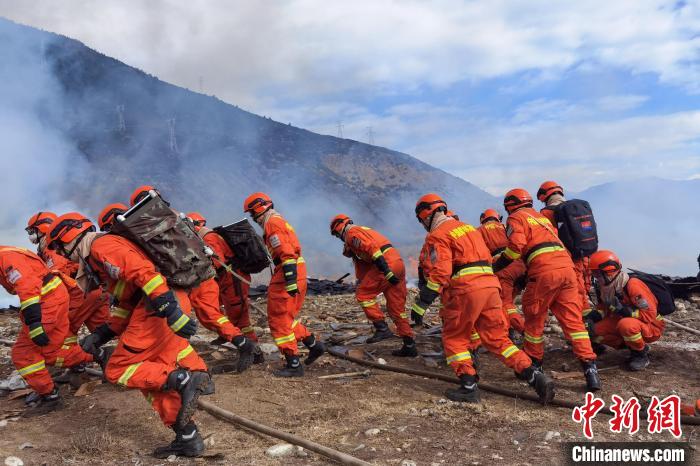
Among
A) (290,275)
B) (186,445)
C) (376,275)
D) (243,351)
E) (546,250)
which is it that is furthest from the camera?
(376,275)

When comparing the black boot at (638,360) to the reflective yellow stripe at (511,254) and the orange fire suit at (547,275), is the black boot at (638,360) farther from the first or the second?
the reflective yellow stripe at (511,254)

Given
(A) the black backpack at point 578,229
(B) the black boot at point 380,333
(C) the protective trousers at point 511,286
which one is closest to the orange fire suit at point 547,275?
(A) the black backpack at point 578,229

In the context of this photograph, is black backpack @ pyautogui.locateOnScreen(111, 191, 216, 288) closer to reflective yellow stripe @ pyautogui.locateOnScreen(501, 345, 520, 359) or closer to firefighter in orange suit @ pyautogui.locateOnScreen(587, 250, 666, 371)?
reflective yellow stripe @ pyautogui.locateOnScreen(501, 345, 520, 359)

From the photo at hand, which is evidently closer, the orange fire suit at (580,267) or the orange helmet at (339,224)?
the orange fire suit at (580,267)

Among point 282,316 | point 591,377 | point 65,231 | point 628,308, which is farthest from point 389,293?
point 65,231

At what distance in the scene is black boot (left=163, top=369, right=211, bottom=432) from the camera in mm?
3564

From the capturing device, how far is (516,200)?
574 centimetres

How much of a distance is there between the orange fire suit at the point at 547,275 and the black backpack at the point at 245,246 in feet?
9.28

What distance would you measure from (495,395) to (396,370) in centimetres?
117

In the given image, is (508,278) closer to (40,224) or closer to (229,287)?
(229,287)

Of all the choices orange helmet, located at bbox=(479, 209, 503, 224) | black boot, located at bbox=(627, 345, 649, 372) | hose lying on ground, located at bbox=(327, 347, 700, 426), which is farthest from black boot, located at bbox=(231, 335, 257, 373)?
black boot, located at bbox=(627, 345, 649, 372)

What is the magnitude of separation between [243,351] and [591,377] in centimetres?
357

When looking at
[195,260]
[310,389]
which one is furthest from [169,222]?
[310,389]

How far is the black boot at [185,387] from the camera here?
3564 millimetres
